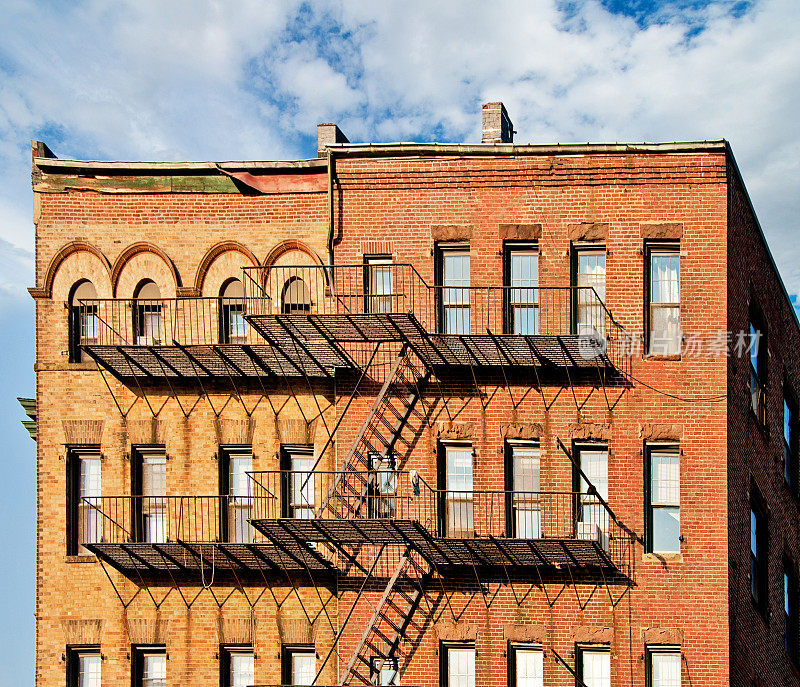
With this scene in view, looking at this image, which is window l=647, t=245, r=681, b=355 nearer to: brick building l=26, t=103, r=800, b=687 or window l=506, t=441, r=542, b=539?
brick building l=26, t=103, r=800, b=687

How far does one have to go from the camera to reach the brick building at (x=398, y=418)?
28719mm

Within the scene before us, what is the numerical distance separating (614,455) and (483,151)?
6846mm

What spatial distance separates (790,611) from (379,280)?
1509 centimetres

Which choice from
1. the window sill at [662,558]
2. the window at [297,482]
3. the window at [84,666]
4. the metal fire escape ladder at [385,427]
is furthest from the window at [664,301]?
the window at [84,666]

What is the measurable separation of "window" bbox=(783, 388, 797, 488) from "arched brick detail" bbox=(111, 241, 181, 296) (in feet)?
54.5

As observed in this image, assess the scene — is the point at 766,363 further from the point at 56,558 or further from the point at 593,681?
the point at 56,558

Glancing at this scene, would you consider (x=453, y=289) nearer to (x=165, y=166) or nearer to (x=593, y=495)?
(x=593, y=495)

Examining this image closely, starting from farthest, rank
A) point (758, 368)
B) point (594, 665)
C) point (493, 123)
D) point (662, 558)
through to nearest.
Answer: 1. point (758, 368)
2. point (493, 123)
3. point (594, 665)
4. point (662, 558)

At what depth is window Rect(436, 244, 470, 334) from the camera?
29.8 metres

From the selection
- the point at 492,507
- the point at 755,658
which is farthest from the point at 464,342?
the point at 755,658

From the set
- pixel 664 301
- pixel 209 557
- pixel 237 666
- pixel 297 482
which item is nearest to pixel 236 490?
pixel 297 482

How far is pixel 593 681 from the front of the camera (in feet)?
94.3

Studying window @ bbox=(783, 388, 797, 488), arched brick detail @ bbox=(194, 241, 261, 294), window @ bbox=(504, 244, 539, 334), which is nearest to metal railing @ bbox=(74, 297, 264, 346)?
arched brick detail @ bbox=(194, 241, 261, 294)

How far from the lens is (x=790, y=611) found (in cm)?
3722
